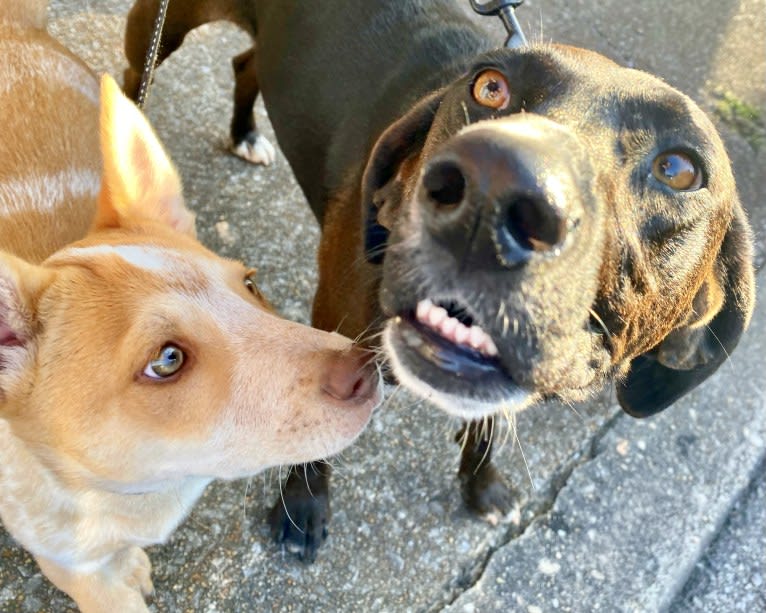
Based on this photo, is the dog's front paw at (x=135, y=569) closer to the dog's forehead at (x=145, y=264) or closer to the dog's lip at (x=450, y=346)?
the dog's forehead at (x=145, y=264)

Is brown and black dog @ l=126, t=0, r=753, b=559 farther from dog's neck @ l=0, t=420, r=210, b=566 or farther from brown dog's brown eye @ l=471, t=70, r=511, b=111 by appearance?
dog's neck @ l=0, t=420, r=210, b=566

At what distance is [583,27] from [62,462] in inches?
164

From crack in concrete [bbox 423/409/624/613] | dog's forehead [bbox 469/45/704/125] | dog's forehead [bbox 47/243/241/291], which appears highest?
dog's forehead [bbox 469/45/704/125]

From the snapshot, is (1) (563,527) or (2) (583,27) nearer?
(1) (563,527)

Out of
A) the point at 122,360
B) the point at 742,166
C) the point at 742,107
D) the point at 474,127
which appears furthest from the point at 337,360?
the point at 742,107

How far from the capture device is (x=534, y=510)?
3.11 meters

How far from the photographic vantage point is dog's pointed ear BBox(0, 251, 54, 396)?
1787 millimetres

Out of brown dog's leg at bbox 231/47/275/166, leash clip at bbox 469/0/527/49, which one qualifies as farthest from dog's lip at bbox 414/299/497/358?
brown dog's leg at bbox 231/47/275/166

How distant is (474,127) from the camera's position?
1489 millimetres

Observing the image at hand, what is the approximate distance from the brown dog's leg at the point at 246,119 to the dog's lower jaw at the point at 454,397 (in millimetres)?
2227

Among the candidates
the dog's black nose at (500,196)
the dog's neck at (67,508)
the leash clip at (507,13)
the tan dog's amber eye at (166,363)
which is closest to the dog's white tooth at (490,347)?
the dog's black nose at (500,196)

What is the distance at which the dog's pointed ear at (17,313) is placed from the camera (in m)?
1.79

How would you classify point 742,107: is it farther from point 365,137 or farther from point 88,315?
point 88,315

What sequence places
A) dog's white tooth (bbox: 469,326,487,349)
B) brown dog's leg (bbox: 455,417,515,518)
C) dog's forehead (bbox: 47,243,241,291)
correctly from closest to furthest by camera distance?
1. dog's white tooth (bbox: 469,326,487,349)
2. dog's forehead (bbox: 47,243,241,291)
3. brown dog's leg (bbox: 455,417,515,518)
